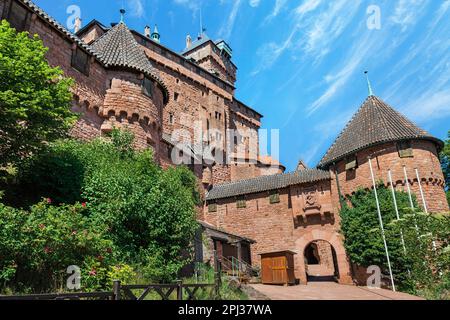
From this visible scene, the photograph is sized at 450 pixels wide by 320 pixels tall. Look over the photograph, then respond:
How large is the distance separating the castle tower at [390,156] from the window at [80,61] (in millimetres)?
14493

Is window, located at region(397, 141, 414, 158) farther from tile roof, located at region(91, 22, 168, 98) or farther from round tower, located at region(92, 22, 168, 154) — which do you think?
tile roof, located at region(91, 22, 168, 98)

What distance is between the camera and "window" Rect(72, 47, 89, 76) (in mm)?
14766

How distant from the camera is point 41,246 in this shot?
6.75 meters

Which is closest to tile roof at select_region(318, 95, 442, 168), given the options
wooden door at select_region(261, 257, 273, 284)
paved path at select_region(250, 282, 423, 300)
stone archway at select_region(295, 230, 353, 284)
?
stone archway at select_region(295, 230, 353, 284)

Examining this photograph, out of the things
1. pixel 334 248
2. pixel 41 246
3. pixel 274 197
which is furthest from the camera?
pixel 274 197

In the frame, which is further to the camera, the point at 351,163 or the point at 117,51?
the point at 351,163

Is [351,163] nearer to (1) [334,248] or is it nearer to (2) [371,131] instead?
(2) [371,131]

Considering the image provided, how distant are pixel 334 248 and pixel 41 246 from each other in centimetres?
1701

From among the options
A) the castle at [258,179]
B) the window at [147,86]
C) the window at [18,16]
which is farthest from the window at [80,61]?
the window at [147,86]

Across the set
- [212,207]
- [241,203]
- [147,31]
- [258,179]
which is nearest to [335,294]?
[241,203]

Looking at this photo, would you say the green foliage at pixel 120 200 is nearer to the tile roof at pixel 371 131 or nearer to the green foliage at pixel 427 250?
the green foliage at pixel 427 250

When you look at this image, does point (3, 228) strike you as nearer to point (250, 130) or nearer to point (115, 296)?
point (115, 296)

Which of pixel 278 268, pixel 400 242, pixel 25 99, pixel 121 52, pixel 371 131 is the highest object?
pixel 121 52

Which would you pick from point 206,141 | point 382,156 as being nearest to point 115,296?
point 382,156
